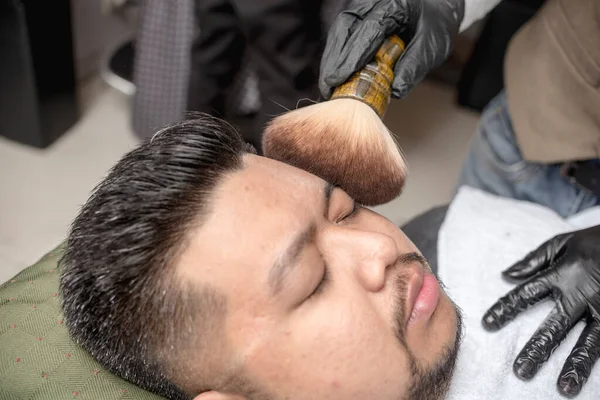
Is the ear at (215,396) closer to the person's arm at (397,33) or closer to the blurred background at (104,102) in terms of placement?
the person's arm at (397,33)

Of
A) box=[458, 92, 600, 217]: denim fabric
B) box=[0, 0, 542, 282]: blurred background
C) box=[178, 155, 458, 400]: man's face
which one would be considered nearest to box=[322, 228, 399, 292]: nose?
box=[178, 155, 458, 400]: man's face

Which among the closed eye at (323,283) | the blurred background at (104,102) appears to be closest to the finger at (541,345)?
the closed eye at (323,283)

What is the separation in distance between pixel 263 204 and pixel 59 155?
1468 millimetres

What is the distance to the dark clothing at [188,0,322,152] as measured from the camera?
5.41ft

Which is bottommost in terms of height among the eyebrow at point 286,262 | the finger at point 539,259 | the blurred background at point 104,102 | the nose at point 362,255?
the blurred background at point 104,102

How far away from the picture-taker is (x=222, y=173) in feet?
2.70

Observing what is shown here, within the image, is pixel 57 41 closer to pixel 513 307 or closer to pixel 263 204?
pixel 263 204

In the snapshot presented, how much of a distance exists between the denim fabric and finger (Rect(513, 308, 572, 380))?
0.34 m

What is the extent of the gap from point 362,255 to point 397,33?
0.50 m

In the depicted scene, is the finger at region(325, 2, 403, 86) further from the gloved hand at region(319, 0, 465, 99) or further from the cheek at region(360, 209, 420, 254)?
the cheek at region(360, 209, 420, 254)

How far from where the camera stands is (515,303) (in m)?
1.00

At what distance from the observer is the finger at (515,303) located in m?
1.00

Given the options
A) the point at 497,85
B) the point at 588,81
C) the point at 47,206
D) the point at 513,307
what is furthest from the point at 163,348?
the point at 497,85

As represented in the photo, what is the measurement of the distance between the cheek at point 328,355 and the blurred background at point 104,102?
1180mm
